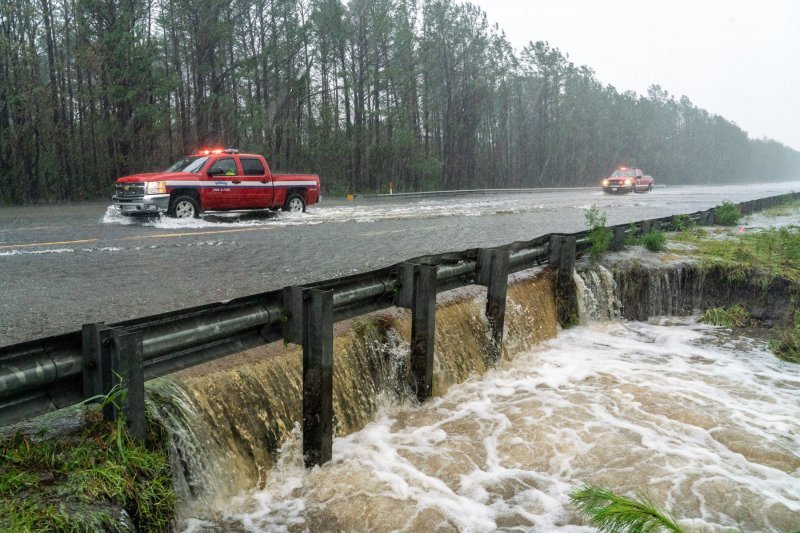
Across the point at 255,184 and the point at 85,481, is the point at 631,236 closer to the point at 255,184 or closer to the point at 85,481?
the point at 255,184

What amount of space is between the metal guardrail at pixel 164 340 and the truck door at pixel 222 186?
463 inches

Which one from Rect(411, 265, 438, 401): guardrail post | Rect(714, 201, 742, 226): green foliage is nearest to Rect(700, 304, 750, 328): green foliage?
Rect(411, 265, 438, 401): guardrail post

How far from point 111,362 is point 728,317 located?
1060 centimetres

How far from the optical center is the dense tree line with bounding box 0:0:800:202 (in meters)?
28.3

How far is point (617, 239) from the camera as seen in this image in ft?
41.9

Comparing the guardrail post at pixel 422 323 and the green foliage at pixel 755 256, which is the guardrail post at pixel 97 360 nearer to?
the guardrail post at pixel 422 323

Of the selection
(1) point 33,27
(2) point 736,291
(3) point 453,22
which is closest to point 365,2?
(3) point 453,22

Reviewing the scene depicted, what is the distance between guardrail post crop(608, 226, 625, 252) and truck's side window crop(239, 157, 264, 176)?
10.6 m

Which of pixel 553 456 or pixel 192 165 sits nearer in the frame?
pixel 553 456

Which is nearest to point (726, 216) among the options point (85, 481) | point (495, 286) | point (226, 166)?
point (495, 286)

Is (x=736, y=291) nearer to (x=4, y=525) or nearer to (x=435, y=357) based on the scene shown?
(x=435, y=357)

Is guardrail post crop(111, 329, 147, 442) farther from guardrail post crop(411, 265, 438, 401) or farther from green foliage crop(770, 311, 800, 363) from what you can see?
green foliage crop(770, 311, 800, 363)

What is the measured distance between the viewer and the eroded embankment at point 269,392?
4.64 metres

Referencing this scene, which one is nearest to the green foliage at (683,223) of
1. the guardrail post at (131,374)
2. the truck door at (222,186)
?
the truck door at (222,186)
